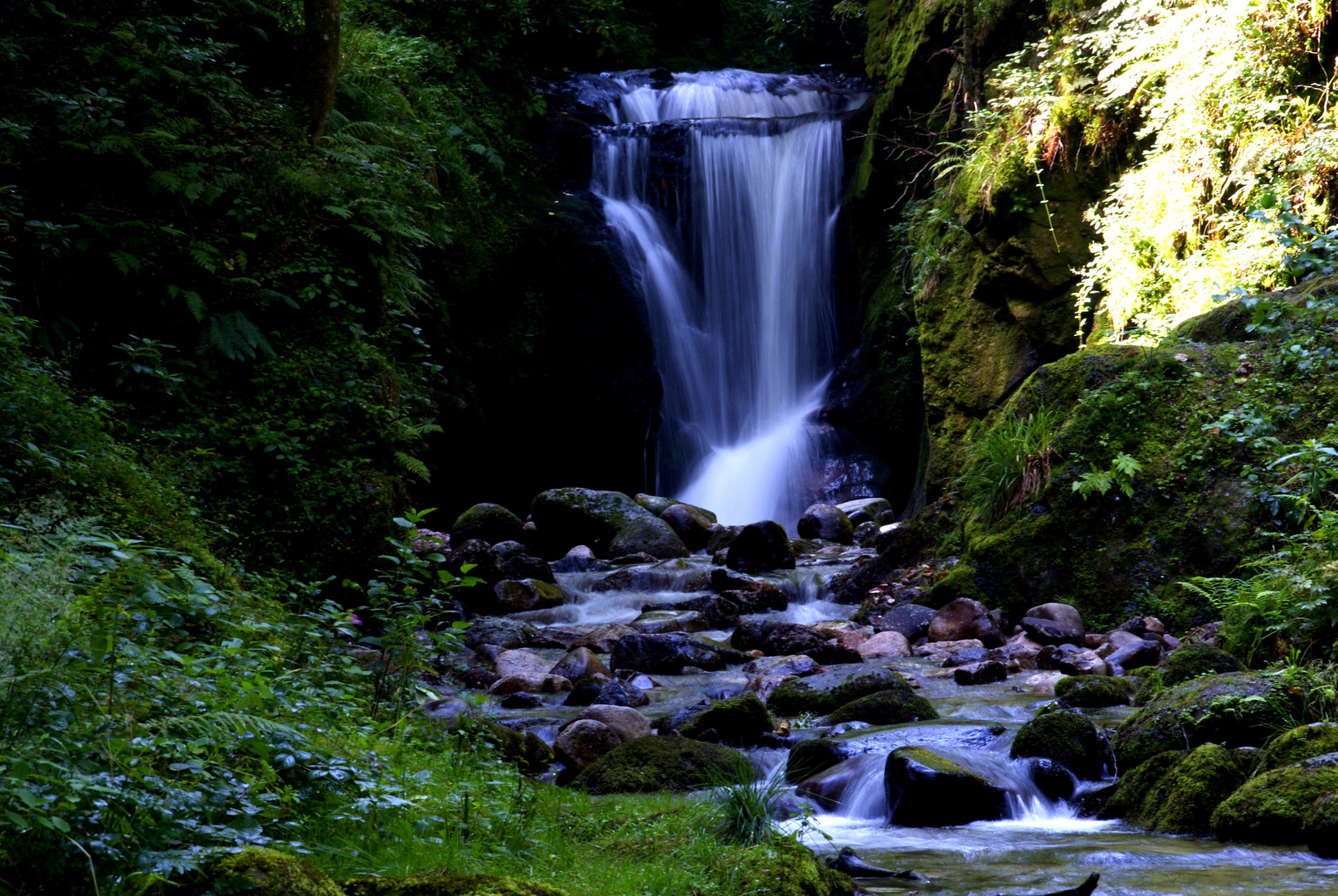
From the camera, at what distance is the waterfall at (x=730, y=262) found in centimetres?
1833

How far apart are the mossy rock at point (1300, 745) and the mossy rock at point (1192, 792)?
153mm

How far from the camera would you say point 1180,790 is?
433cm

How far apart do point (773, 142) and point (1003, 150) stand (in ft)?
27.1

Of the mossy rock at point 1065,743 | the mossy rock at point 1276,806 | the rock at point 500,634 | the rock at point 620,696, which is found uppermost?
the mossy rock at point 1276,806

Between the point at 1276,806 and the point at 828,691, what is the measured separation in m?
3.09

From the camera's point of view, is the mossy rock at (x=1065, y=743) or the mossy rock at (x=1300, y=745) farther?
the mossy rock at (x=1065, y=743)

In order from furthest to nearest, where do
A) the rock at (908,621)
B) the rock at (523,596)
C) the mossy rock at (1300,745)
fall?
the rock at (523,596)
the rock at (908,621)
the mossy rock at (1300,745)

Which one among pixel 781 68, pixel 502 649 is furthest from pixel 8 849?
pixel 781 68

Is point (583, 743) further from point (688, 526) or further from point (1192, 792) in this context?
point (688, 526)

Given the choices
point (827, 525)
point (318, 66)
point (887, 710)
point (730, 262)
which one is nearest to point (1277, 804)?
point (887, 710)

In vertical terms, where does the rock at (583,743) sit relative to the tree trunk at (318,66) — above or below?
below

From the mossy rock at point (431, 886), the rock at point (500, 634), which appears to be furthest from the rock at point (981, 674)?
the mossy rock at point (431, 886)

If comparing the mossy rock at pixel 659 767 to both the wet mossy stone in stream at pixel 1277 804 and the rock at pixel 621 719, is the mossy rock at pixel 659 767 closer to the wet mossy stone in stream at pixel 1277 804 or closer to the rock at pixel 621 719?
the rock at pixel 621 719

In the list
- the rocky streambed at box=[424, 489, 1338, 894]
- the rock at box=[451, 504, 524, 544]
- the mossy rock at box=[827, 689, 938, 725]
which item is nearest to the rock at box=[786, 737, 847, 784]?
the rocky streambed at box=[424, 489, 1338, 894]
